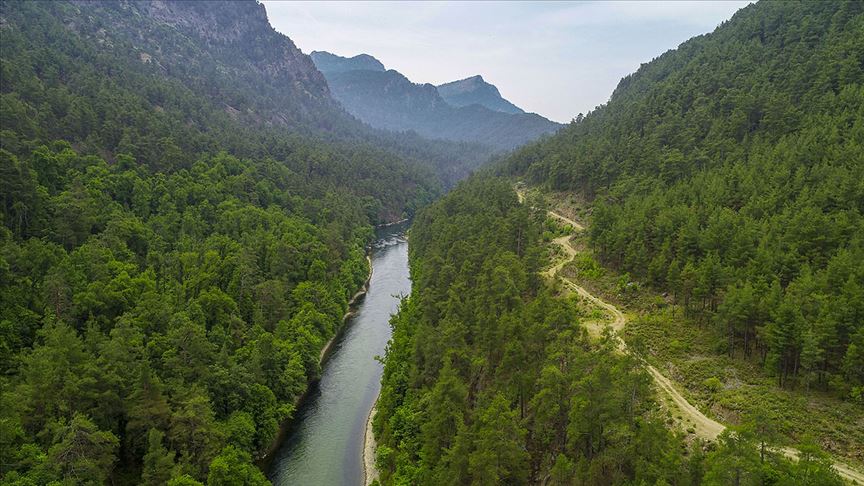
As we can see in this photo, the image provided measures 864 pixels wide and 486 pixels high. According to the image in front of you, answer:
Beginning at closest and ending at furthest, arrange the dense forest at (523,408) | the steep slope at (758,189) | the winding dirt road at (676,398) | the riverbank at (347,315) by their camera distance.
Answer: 1. the dense forest at (523,408)
2. the winding dirt road at (676,398)
3. the steep slope at (758,189)
4. the riverbank at (347,315)

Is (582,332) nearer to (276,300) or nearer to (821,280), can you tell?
(821,280)

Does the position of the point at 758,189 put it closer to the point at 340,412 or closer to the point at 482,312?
the point at 482,312

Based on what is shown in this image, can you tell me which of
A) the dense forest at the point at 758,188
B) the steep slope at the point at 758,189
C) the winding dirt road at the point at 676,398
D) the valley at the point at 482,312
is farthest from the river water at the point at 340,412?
the dense forest at the point at 758,188

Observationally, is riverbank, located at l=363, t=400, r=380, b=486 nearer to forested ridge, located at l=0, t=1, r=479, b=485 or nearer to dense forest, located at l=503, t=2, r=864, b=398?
forested ridge, located at l=0, t=1, r=479, b=485

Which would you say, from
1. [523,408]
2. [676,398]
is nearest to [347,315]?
[523,408]

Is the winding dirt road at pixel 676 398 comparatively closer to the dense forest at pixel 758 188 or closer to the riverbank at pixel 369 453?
the dense forest at pixel 758 188

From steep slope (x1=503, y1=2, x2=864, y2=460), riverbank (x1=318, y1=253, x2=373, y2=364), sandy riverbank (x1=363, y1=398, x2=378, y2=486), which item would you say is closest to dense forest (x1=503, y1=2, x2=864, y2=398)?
steep slope (x1=503, y1=2, x2=864, y2=460)

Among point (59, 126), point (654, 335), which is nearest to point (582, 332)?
point (654, 335)
